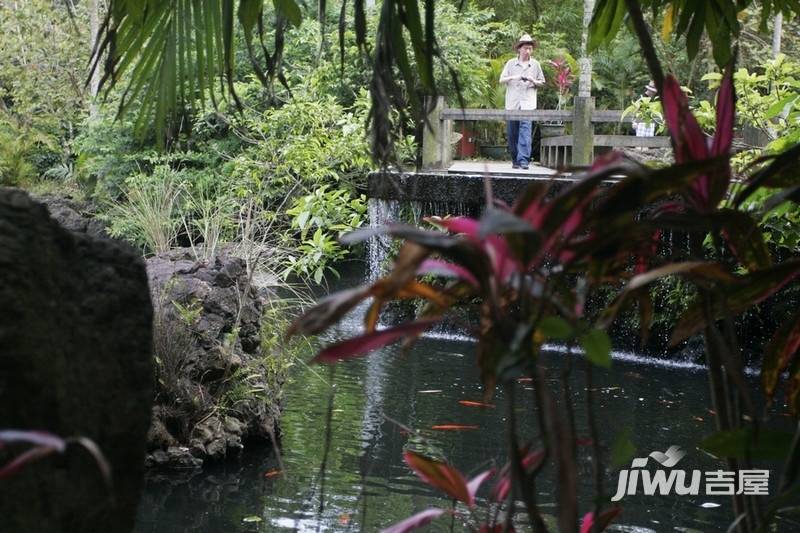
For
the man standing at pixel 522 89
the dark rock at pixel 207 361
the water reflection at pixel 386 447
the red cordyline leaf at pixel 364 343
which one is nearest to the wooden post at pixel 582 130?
the man standing at pixel 522 89

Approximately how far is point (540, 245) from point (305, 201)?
26.1ft

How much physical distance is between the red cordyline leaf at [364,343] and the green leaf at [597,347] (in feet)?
0.65

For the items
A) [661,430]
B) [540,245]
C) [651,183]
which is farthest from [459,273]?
[661,430]

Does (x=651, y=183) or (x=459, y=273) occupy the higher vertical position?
(x=651, y=183)

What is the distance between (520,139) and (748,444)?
12.7 meters

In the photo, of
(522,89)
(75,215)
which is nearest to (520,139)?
(522,89)

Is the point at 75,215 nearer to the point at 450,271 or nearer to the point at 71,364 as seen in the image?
the point at 71,364

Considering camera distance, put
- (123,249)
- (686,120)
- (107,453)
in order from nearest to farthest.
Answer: (686,120), (107,453), (123,249)

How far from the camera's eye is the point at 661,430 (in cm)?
612

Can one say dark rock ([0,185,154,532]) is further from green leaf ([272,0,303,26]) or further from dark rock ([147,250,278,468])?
dark rock ([147,250,278,468])

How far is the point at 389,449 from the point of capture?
17.9ft

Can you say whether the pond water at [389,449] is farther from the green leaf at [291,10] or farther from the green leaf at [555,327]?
the green leaf at [555,327]

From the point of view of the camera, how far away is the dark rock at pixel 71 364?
138cm

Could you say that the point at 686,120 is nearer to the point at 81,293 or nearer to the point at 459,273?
the point at 459,273
